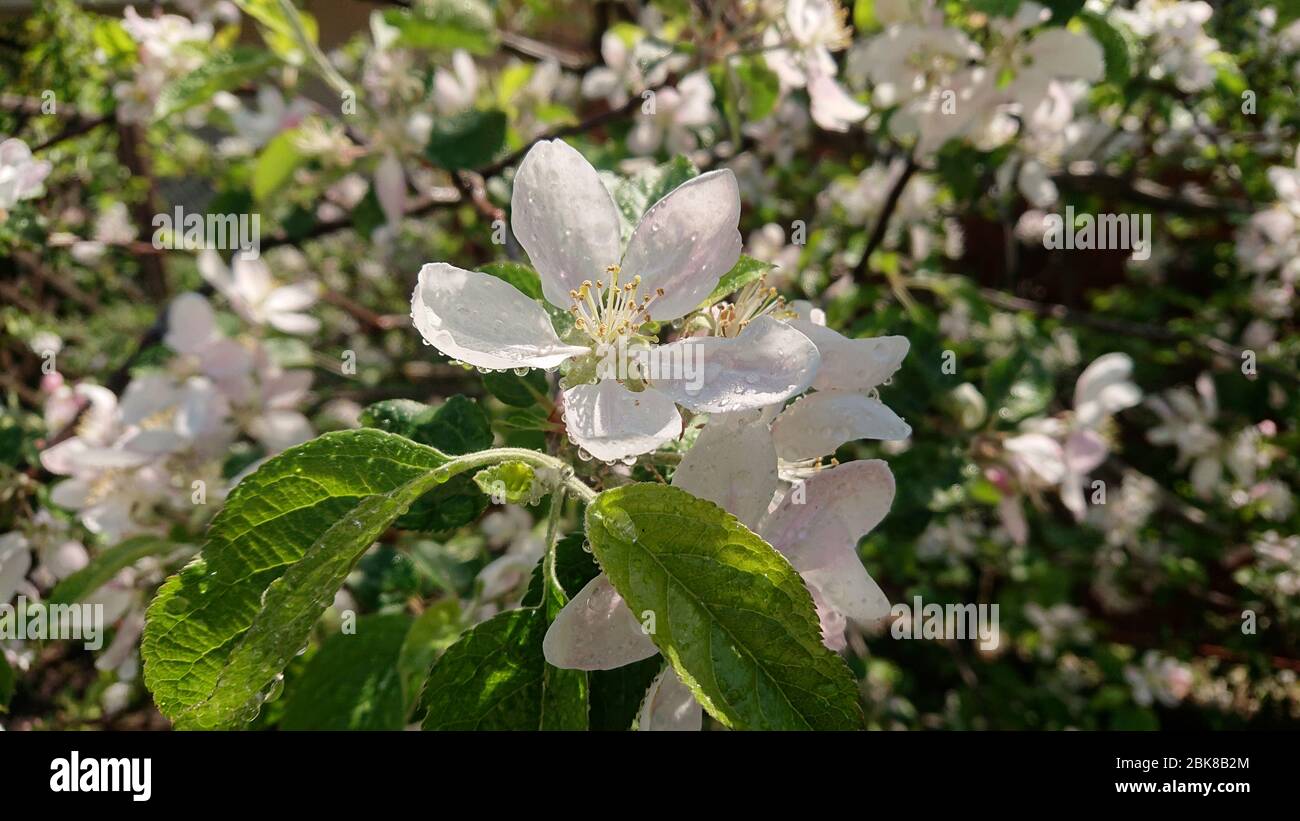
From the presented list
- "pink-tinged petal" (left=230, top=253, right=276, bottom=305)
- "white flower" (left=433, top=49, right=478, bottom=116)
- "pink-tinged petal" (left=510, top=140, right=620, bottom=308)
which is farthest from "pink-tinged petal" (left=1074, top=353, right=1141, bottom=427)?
"pink-tinged petal" (left=230, top=253, right=276, bottom=305)

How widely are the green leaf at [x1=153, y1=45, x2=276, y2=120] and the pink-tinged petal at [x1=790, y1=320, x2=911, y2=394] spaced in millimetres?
1239

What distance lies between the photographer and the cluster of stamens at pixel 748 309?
2.53ft

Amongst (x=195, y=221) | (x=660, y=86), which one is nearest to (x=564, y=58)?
(x=660, y=86)

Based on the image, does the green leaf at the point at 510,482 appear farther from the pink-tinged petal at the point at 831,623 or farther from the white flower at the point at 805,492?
the pink-tinged petal at the point at 831,623

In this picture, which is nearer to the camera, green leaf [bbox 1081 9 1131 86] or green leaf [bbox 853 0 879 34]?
green leaf [bbox 1081 9 1131 86]

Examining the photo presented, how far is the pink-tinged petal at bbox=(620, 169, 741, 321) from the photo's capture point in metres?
0.70

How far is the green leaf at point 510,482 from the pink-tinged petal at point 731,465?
0.10 meters

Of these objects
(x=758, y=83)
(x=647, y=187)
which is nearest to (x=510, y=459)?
(x=647, y=187)

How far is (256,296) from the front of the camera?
176cm

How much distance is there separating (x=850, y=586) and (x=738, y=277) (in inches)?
10.8

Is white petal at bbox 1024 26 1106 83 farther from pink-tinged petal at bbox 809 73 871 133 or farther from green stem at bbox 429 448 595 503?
green stem at bbox 429 448 595 503

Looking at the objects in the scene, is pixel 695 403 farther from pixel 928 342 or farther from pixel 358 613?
pixel 358 613

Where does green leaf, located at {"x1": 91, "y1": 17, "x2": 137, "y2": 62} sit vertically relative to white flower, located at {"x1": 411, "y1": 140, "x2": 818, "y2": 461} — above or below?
above

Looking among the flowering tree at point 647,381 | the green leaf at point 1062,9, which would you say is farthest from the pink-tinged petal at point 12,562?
the green leaf at point 1062,9
